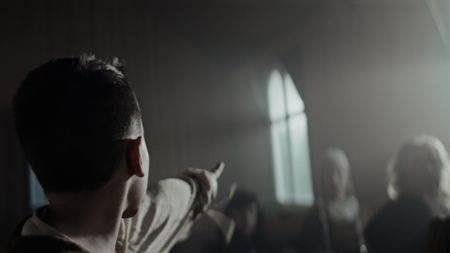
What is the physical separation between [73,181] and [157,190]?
23cm

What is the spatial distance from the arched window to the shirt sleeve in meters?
0.15

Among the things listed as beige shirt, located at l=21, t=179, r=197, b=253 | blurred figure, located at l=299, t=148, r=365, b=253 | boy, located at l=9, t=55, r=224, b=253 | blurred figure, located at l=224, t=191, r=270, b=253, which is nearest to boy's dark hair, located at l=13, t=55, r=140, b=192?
boy, located at l=9, t=55, r=224, b=253

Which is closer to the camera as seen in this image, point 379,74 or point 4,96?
point 4,96

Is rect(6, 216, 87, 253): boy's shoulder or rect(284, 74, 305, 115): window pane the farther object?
rect(284, 74, 305, 115): window pane

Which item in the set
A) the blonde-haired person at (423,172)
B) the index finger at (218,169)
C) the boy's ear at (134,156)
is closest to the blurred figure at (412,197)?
the blonde-haired person at (423,172)

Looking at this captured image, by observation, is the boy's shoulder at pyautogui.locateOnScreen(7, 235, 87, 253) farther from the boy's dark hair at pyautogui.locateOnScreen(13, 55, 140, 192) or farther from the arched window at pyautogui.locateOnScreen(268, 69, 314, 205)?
the arched window at pyautogui.locateOnScreen(268, 69, 314, 205)

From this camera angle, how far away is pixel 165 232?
2.80 feet

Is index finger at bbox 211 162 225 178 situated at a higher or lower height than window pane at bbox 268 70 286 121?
lower

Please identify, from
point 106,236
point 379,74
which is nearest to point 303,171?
point 379,74

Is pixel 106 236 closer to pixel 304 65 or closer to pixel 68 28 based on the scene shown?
pixel 68 28

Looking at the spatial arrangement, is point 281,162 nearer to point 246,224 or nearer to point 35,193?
point 246,224

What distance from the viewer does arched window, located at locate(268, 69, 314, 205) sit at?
36.6 inches

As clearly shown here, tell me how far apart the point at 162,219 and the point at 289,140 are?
24 cm

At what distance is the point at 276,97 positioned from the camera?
932 millimetres
